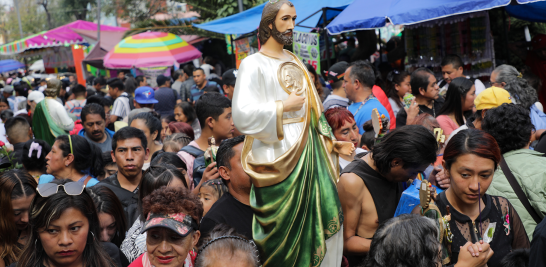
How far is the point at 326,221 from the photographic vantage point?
9.16 ft

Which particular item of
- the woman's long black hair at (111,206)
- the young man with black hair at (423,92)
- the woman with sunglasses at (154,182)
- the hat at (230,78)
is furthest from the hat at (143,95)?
the woman's long black hair at (111,206)

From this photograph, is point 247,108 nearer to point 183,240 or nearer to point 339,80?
point 183,240

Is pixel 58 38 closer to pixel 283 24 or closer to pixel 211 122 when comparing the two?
pixel 211 122

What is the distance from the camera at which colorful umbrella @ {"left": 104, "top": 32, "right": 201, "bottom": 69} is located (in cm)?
1275

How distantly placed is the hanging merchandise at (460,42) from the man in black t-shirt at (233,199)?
6.40 m

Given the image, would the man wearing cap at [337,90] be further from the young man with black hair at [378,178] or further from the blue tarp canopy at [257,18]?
the young man with black hair at [378,178]

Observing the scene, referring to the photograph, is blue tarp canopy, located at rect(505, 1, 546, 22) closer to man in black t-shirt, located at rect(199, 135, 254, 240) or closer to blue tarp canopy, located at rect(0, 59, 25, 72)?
man in black t-shirt, located at rect(199, 135, 254, 240)

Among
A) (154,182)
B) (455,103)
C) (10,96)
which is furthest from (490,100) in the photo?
(10,96)

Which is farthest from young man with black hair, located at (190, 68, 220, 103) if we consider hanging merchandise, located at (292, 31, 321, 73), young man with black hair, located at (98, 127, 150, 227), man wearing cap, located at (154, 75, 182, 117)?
young man with black hair, located at (98, 127, 150, 227)

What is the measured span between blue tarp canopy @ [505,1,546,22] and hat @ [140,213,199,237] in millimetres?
7719

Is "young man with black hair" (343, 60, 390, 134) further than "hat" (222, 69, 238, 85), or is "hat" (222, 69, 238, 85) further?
"hat" (222, 69, 238, 85)

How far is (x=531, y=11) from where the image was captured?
8430mm

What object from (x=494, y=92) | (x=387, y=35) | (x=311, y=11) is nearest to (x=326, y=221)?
(x=494, y=92)

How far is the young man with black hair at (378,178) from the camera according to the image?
300cm
